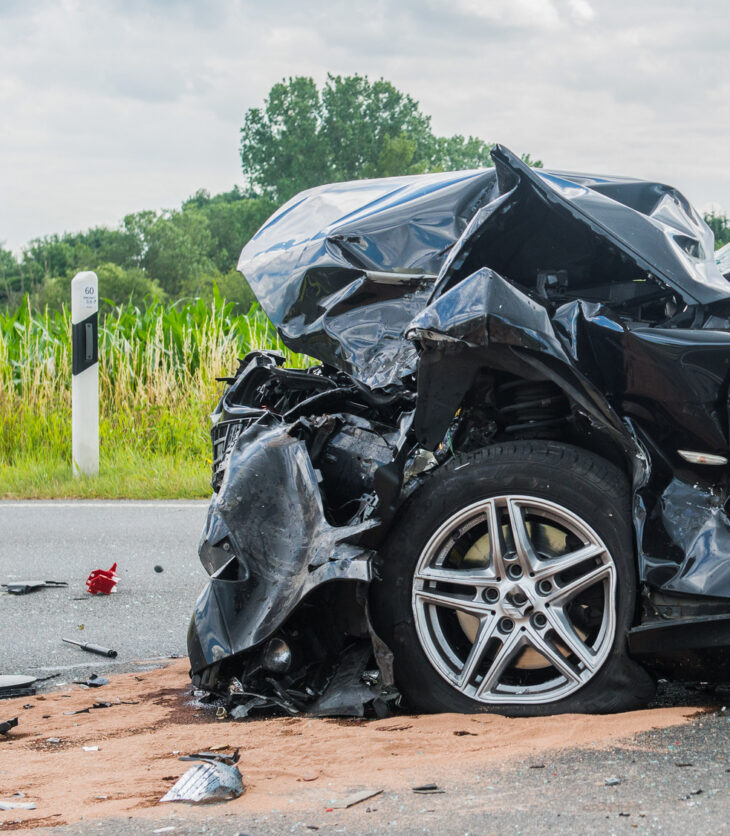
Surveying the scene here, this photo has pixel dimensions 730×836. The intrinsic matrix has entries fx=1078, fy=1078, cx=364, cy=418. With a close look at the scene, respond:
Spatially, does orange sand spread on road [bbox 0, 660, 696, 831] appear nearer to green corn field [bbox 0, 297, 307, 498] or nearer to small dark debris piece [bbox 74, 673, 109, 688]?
small dark debris piece [bbox 74, 673, 109, 688]

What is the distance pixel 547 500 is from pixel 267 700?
1.17m

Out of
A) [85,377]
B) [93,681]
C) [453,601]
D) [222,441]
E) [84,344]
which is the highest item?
[84,344]

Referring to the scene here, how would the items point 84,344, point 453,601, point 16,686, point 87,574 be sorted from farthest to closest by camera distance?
point 84,344 → point 87,574 → point 16,686 → point 453,601

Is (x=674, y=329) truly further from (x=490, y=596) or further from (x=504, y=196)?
(x=490, y=596)

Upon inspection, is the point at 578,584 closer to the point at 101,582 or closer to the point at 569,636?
the point at 569,636

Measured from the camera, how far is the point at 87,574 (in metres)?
6.25

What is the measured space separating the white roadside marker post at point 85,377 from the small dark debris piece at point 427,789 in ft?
24.3

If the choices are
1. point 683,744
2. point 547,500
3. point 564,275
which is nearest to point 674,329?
point 564,275

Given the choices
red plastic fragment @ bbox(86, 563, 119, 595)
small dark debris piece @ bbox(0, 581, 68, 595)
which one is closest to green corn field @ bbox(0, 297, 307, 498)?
small dark debris piece @ bbox(0, 581, 68, 595)

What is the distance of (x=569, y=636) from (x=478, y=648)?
0.96 feet

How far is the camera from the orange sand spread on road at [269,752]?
281 centimetres

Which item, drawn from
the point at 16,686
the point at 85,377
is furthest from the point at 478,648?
the point at 85,377

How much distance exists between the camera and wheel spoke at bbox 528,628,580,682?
11.1ft

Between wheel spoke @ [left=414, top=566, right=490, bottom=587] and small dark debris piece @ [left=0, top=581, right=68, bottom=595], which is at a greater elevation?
wheel spoke @ [left=414, top=566, right=490, bottom=587]
